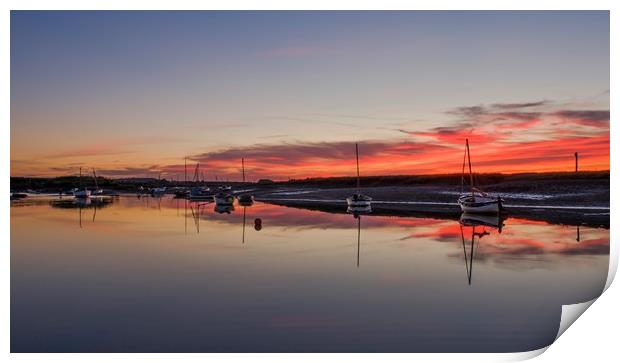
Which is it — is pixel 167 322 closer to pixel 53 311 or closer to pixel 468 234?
pixel 53 311

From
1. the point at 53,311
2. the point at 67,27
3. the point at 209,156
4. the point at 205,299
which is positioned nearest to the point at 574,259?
the point at 205,299

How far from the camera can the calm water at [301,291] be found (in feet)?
25.9

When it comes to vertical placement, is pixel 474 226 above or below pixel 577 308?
above

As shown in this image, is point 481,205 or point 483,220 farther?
point 481,205

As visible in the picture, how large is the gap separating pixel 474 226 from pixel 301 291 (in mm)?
14541

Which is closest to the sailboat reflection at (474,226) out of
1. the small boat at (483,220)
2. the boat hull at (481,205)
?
the small boat at (483,220)

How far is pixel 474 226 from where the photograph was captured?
77.4 feet

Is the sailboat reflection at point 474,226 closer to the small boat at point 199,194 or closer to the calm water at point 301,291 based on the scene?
the calm water at point 301,291

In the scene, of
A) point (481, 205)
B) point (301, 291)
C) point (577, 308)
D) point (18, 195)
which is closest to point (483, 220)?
point (481, 205)

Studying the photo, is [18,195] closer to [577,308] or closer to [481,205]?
[481,205]

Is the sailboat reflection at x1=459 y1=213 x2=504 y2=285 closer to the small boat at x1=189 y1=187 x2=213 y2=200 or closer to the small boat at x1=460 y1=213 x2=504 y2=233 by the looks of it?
the small boat at x1=460 y1=213 x2=504 y2=233

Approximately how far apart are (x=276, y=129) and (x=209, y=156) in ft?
24.7

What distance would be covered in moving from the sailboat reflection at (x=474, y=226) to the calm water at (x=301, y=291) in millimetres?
145
